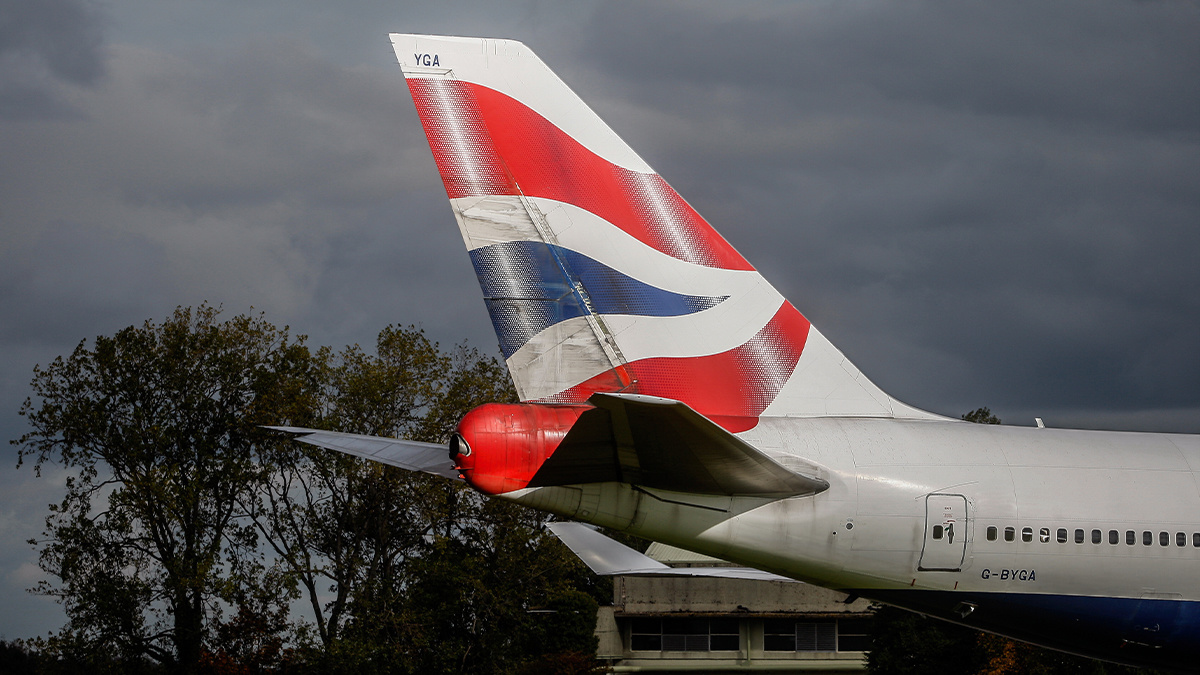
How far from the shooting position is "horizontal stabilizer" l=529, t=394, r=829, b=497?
9.12m

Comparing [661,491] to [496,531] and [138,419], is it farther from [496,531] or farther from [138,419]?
[138,419]

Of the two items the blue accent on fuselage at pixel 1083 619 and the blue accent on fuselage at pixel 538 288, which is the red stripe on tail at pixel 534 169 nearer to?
the blue accent on fuselage at pixel 538 288

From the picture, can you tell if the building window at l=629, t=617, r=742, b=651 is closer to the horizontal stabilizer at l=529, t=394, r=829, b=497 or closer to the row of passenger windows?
the row of passenger windows

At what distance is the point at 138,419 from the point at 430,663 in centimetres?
1224

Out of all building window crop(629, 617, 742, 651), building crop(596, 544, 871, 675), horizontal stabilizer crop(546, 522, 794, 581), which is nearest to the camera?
horizontal stabilizer crop(546, 522, 794, 581)

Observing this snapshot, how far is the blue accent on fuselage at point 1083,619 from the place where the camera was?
1256cm

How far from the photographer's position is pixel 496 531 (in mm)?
35594

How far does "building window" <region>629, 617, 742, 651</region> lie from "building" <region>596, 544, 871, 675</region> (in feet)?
0.15

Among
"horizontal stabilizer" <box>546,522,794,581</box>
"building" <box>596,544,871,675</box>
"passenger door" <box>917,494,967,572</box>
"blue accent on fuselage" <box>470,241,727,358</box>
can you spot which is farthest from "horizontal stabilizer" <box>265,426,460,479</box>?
"building" <box>596,544,871,675</box>

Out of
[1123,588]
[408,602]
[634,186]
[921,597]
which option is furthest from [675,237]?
[408,602]

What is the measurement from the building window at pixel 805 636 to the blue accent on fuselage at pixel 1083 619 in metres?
37.6

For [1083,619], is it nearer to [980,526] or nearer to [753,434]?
[980,526]

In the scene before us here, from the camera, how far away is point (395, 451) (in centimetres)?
1316

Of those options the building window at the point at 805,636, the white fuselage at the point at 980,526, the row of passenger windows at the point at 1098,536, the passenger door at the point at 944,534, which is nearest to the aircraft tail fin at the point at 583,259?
the white fuselage at the point at 980,526
